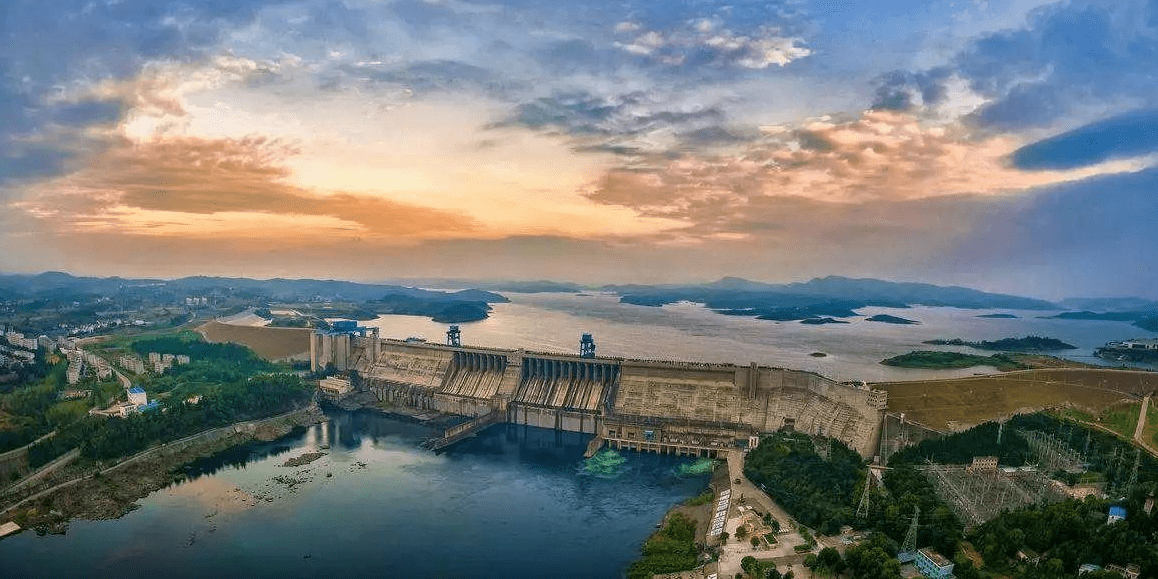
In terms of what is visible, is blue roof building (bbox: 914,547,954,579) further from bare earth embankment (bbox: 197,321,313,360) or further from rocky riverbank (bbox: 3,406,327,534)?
bare earth embankment (bbox: 197,321,313,360)

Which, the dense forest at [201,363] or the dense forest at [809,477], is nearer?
the dense forest at [809,477]

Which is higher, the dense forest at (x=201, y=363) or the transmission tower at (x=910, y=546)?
the dense forest at (x=201, y=363)

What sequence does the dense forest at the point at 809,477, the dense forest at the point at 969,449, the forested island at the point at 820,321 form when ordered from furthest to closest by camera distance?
the forested island at the point at 820,321 → the dense forest at the point at 969,449 → the dense forest at the point at 809,477

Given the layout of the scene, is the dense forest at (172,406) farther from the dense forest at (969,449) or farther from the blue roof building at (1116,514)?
the blue roof building at (1116,514)

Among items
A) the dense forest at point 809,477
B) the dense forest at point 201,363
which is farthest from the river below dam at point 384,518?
the dense forest at point 201,363

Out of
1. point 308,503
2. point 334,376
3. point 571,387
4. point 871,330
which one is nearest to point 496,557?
point 308,503

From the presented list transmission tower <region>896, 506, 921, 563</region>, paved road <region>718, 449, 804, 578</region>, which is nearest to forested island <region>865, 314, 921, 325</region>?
paved road <region>718, 449, 804, 578</region>

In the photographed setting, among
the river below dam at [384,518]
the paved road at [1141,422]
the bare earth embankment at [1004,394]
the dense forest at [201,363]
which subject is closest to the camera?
the river below dam at [384,518]
